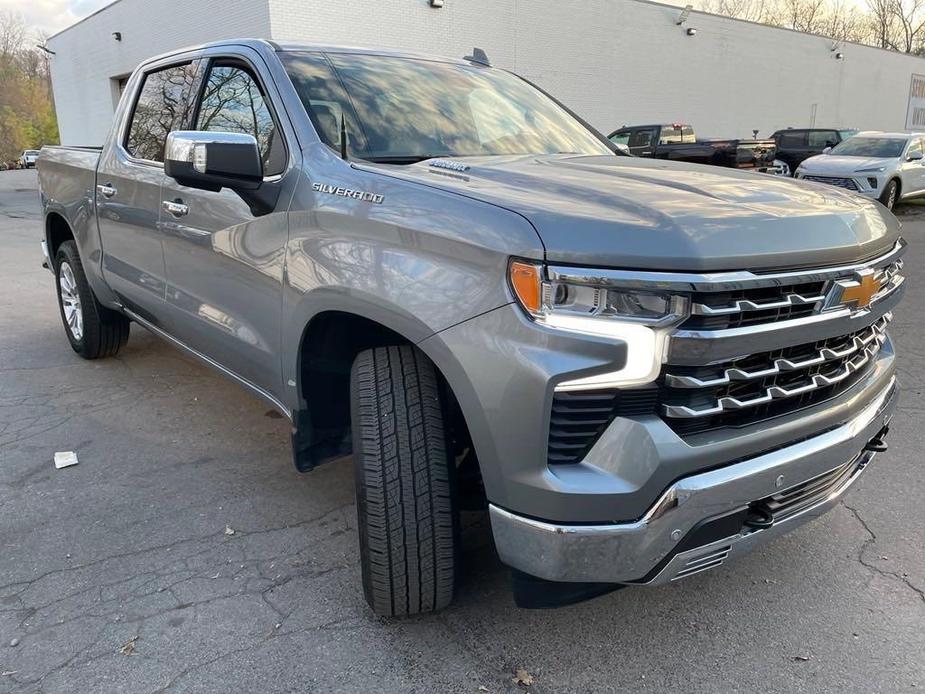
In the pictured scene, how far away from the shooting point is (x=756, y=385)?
2000 millimetres

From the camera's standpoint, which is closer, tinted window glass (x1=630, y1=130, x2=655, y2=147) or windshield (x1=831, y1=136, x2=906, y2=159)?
windshield (x1=831, y1=136, x2=906, y2=159)

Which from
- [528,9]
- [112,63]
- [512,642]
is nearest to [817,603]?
[512,642]

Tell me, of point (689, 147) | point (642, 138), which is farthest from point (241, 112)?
point (642, 138)

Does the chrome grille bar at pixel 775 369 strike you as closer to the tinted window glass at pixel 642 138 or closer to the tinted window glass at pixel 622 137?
the tinted window glass at pixel 642 138

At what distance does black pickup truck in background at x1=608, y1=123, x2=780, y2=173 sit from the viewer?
49.8 ft

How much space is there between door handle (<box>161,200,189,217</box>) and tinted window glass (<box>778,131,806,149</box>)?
819 inches

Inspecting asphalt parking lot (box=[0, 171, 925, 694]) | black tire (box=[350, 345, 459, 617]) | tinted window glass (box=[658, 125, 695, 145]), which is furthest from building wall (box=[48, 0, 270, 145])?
black tire (box=[350, 345, 459, 617])

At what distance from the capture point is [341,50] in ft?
10.9

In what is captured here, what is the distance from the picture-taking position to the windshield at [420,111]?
2863 millimetres

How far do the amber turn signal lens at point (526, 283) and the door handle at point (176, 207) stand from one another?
206 cm

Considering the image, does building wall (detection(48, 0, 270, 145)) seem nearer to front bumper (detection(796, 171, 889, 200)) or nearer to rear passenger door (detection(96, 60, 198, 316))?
front bumper (detection(796, 171, 889, 200))

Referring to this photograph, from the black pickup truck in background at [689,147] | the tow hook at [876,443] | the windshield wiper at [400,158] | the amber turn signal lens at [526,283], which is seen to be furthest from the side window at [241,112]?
the black pickup truck in background at [689,147]

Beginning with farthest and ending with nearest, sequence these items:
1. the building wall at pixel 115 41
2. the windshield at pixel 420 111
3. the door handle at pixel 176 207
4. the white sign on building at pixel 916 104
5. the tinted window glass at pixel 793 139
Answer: the white sign on building at pixel 916 104 → the tinted window glass at pixel 793 139 → the building wall at pixel 115 41 → the door handle at pixel 176 207 → the windshield at pixel 420 111

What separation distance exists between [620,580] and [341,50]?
8.47 ft
